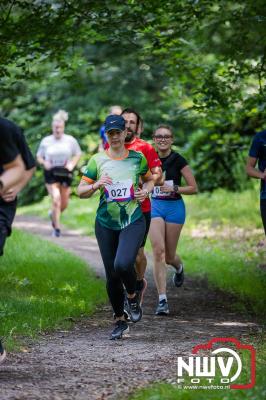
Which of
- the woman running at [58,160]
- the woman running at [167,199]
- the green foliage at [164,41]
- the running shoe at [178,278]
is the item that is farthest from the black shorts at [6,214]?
the woman running at [58,160]

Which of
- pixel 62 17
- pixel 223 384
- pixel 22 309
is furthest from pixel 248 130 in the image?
pixel 223 384

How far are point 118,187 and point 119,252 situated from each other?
0.63 metres

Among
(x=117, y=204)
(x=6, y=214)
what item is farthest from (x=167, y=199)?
(x=6, y=214)

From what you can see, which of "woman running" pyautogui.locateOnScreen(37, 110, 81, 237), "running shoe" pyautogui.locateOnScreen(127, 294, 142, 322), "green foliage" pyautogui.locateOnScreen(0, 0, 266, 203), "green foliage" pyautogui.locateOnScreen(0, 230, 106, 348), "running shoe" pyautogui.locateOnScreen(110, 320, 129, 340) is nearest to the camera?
"running shoe" pyautogui.locateOnScreen(110, 320, 129, 340)

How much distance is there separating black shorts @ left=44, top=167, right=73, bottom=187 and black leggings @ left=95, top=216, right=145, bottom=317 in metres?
8.88

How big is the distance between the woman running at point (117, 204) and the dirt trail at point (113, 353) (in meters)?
0.52

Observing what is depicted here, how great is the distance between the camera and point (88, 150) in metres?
27.5

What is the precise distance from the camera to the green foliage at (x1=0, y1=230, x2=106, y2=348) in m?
8.85

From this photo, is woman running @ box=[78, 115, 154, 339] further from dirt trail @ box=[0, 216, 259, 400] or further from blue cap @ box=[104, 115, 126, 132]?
dirt trail @ box=[0, 216, 259, 400]

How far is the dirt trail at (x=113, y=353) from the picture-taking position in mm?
6191

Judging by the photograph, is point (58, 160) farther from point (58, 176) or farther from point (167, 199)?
point (167, 199)

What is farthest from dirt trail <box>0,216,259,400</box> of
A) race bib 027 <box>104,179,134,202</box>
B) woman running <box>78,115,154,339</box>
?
race bib 027 <box>104,179,134,202</box>

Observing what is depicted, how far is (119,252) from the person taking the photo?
8188 millimetres

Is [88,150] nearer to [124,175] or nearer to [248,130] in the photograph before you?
[248,130]
